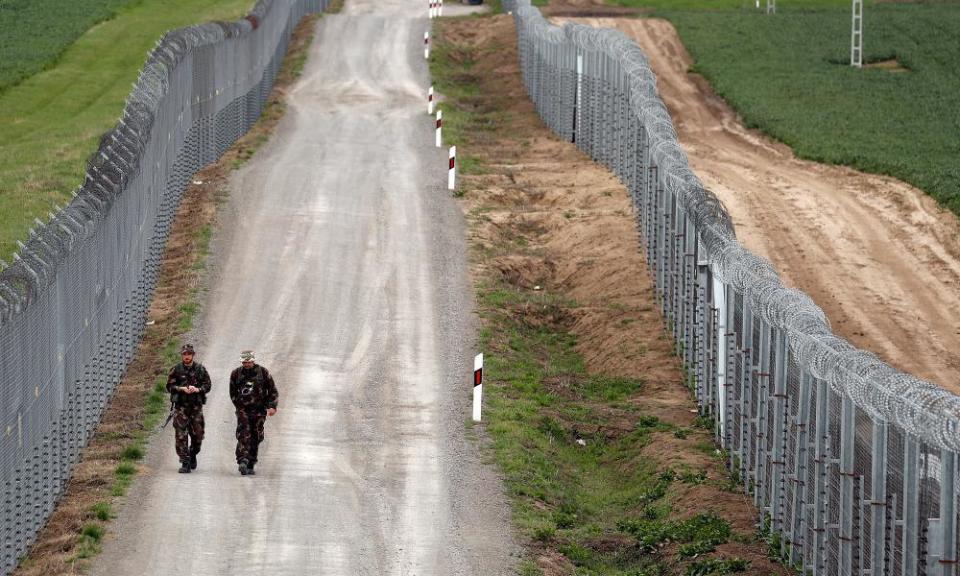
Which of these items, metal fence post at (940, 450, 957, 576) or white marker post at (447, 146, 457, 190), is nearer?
metal fence post at (940, 450, 957, 576)

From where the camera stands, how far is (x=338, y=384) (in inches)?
945

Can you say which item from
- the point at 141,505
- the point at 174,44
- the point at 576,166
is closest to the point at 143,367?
the point at 141,505

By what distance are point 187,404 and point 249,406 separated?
2.35 ft

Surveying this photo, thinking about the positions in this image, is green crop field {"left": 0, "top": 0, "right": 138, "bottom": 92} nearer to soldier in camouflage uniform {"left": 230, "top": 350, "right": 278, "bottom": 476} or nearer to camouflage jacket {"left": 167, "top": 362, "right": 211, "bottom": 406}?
camouflage jacket {"left": 167, "top": 362, "right": 211, "bottom": 406}

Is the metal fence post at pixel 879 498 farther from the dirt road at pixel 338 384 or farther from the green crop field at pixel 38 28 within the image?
the green crop field at pixel 38 28

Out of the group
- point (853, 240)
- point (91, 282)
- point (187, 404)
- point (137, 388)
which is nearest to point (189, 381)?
point (187, 404)

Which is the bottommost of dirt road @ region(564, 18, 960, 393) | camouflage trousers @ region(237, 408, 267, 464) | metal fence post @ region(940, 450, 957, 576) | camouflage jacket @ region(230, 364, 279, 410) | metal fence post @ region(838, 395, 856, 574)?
dirt road @ region(564, 18, 960, 393)

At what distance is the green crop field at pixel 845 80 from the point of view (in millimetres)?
42781

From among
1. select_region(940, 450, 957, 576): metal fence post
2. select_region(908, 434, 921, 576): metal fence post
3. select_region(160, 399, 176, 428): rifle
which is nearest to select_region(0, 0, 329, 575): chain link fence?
select_region(160, 399, 176, 428): rifle

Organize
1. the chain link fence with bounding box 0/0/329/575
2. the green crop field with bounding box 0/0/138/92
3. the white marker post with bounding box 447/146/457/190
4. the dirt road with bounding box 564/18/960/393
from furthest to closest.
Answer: the green crop field with bounding box 0/0/138/92
the white marker post with bounding box 447/146/457/190
the dirt road with bounding box 564/18/960/393
the chain link fence with bounding box 0/0/329/575

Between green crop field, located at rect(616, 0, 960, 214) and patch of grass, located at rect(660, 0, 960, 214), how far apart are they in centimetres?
3

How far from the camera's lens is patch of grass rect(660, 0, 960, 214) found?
1683 inches

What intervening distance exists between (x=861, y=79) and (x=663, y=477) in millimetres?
37729

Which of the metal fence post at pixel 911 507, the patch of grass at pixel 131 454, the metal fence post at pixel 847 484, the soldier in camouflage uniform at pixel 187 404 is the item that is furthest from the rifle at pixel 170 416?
the metal fence post at pixel 911 507
